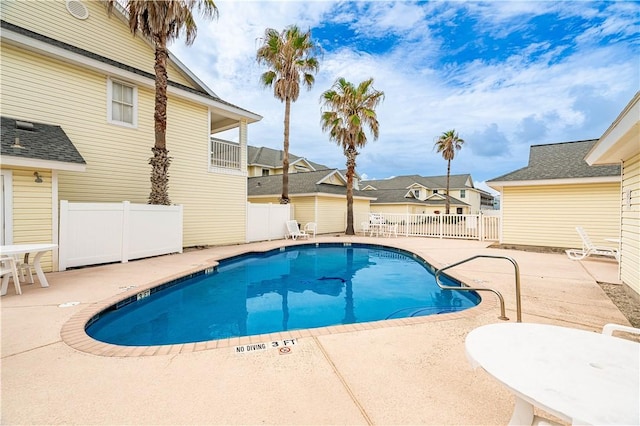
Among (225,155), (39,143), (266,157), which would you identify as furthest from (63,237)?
(266,157)

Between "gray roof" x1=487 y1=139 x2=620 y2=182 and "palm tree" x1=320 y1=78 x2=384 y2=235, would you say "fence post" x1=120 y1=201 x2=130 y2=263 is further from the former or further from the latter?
"gray roof" x1=487 y1=139 x2=620 y2=182

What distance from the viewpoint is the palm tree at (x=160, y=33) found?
339 inches

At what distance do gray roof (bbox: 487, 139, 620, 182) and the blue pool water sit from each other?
19.9ft

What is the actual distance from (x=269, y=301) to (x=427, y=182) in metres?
42.1

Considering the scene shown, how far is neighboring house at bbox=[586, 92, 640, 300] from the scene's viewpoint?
4.09 metres

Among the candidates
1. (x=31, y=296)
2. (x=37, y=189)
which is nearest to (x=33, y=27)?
(x=37, y=189)

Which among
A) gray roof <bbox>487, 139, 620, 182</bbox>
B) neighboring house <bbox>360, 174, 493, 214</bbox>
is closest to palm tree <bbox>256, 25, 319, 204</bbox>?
gray roof <bbox>487, 139, 620, 182</bbox>

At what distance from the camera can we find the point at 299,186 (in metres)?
19.1

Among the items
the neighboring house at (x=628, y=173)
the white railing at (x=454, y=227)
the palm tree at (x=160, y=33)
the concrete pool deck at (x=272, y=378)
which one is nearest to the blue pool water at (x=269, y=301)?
the concrete pool deck at (x=272, y=378)

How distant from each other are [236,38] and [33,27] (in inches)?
266

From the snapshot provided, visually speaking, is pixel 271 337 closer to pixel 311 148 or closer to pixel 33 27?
pixel 33 27

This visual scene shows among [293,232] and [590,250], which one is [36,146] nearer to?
[293,232]

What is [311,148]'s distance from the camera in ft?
113

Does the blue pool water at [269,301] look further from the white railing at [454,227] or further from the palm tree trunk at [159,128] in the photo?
the white railing at [454,227]
